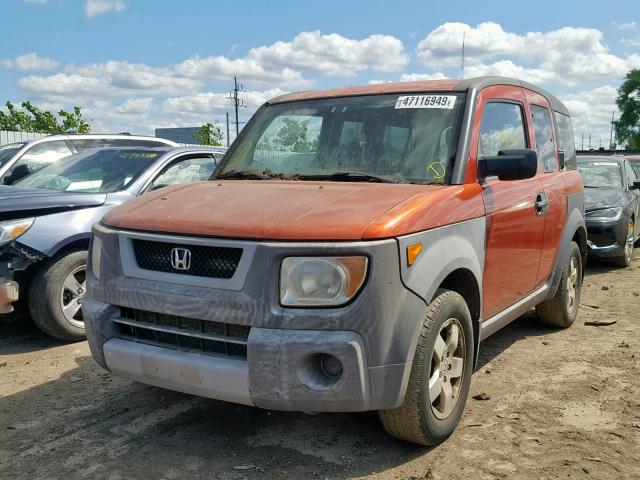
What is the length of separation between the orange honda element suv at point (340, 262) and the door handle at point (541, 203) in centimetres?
3

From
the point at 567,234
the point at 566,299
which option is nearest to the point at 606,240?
the point at 566,299

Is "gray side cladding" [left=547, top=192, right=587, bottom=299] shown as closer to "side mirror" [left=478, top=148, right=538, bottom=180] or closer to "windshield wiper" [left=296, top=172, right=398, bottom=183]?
"side mirror" [left=478, top=148, right=538, bottom=180]

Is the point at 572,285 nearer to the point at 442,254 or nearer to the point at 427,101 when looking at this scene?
the point at 427,101

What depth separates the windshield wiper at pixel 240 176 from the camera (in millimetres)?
4043

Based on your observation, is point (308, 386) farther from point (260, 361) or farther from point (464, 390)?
point (464, 390)

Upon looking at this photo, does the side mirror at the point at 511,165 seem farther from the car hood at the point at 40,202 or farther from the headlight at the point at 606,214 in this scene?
the headlight at the point at 606,214

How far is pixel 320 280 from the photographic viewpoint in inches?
108

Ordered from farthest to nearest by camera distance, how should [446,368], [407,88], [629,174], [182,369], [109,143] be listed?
[629,174] < [109,143] < [407,88] < [446,368] < [182,369]

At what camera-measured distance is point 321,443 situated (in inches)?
132

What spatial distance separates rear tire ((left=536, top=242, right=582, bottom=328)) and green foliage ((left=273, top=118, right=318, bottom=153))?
2.41m

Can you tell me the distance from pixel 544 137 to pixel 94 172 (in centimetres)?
395

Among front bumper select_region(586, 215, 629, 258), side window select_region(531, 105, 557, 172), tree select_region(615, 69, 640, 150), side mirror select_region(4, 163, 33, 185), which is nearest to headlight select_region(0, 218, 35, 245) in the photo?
side mirror select_region(4, 163, 33, 185)

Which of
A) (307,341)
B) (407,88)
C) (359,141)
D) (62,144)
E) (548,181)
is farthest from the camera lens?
(62,144)

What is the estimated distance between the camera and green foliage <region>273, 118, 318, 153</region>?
162 inches
